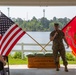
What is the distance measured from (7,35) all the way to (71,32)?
8.95 feet

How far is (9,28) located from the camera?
374 inches

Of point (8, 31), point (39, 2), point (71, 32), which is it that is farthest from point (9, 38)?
point (71, 32)

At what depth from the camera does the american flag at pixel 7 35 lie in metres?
9.15

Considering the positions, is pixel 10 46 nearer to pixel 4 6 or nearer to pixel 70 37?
pixel 4 6

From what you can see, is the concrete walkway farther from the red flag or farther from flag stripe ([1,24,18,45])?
flag stripe ([1,24,18,45])

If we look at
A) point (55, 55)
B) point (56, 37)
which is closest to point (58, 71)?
point (55, 55)

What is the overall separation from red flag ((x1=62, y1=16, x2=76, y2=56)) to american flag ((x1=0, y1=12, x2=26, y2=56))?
6.63 feet

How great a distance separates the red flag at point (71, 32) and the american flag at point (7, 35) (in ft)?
6.63

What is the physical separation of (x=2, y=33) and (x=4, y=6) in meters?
1.49

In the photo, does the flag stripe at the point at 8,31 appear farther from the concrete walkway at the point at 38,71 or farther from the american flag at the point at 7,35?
the concrete walkway at the point at 38,71

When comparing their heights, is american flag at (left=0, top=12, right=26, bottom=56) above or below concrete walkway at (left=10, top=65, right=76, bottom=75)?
above

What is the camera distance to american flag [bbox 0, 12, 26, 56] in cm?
915

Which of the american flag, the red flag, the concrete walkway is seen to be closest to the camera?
the american flag

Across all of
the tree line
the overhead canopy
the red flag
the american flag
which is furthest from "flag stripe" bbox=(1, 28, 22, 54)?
the tree line
